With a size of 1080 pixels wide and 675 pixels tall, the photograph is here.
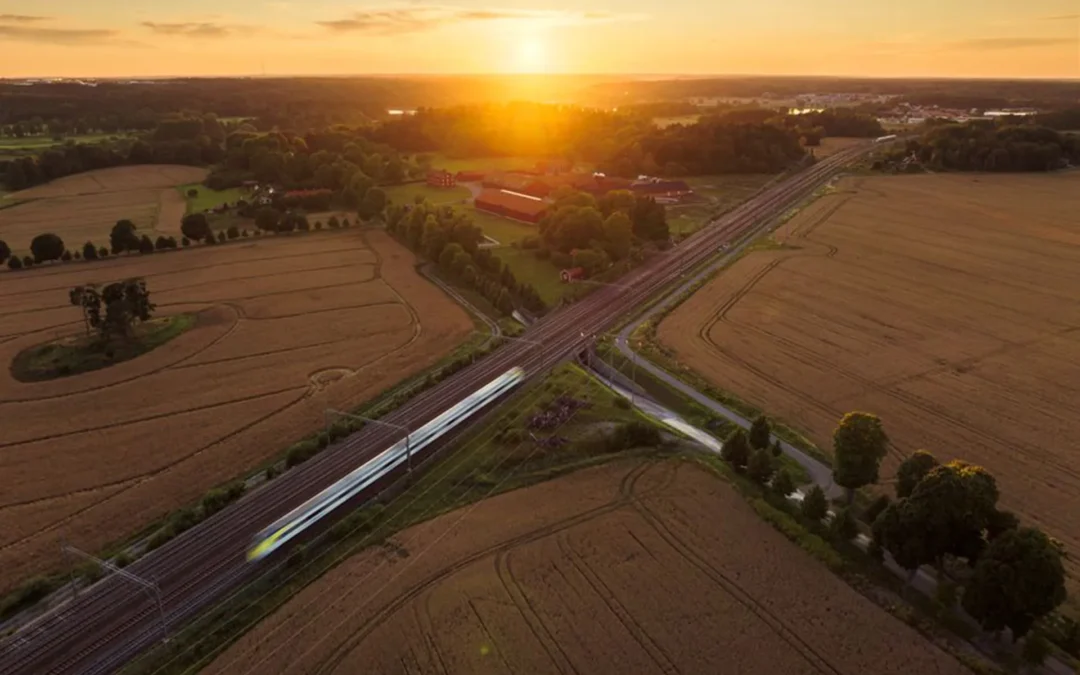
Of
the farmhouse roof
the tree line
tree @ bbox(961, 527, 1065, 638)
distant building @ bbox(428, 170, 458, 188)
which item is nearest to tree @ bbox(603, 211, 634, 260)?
the farmhouse roof

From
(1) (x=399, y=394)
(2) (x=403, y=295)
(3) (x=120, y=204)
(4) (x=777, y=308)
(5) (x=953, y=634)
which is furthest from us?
(3) (x=120, y=204)

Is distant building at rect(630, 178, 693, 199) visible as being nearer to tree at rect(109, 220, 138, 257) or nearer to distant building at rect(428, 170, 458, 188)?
distant building at rect(428, 170, 458, 188)

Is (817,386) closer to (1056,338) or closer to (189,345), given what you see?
(1056,338)

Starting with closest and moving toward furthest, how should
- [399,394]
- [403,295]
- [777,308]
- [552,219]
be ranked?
[399,394]
[777,308]
[403,295]
[552,219]

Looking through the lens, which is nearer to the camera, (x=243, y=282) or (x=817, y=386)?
(x=817, y=386)

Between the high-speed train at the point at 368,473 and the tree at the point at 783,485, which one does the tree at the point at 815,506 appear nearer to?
the tree at the point at 783,485

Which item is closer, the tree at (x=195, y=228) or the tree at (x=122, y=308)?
the tree at (x=122, y=308)

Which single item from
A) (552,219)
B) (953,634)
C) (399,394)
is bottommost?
(953,634)

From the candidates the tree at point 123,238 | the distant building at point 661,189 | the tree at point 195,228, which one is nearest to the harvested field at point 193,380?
the tree at point 123,238

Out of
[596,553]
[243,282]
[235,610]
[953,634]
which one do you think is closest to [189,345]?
[243,282]
